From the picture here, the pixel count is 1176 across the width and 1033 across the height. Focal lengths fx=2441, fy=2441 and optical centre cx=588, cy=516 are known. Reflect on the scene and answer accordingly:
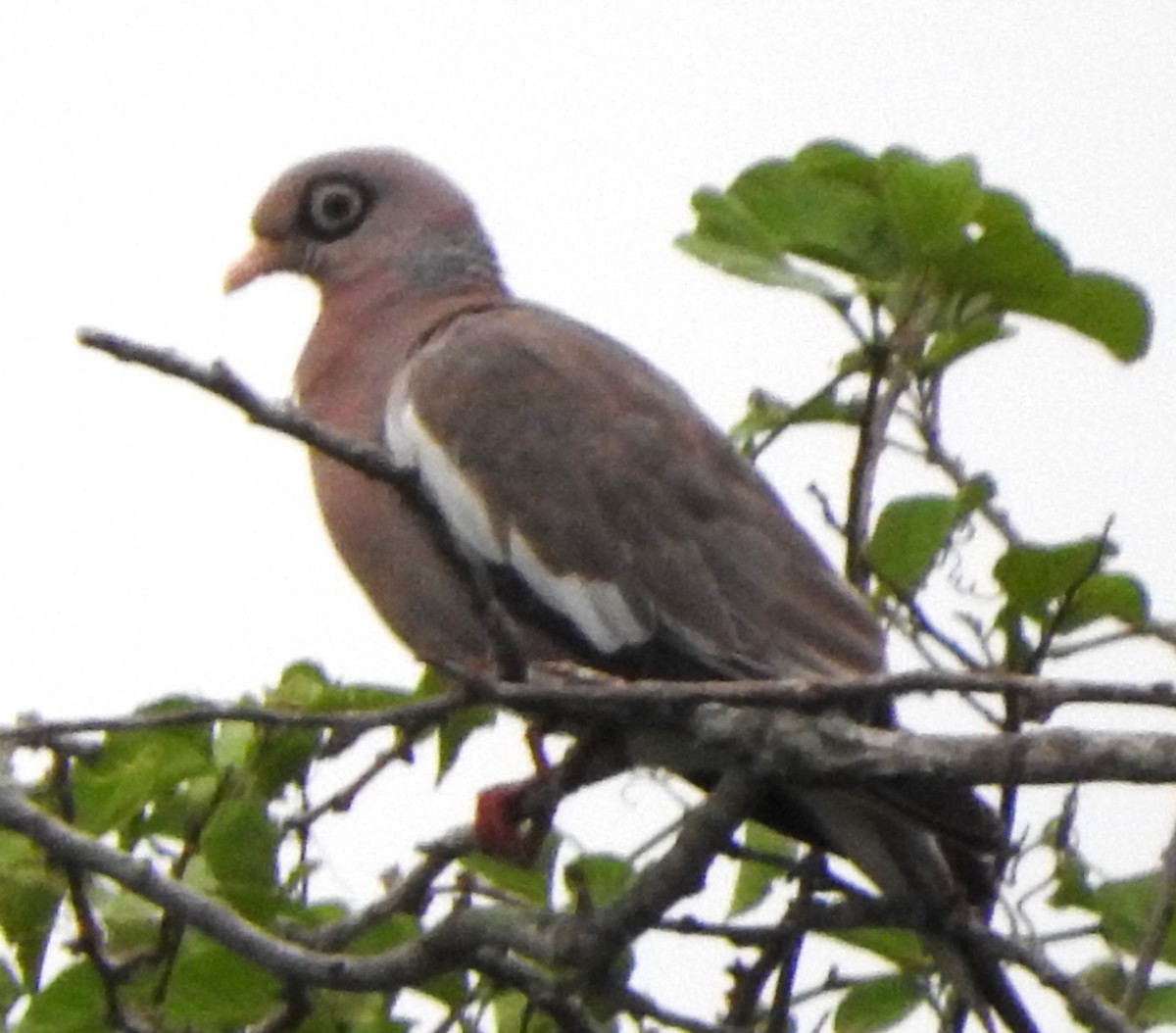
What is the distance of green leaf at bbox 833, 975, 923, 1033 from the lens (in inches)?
145

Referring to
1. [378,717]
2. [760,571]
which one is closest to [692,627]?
[760,571]

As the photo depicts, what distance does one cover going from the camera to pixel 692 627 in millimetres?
4184

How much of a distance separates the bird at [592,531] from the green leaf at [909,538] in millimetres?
211

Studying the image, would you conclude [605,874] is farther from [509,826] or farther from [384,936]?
[384,936]

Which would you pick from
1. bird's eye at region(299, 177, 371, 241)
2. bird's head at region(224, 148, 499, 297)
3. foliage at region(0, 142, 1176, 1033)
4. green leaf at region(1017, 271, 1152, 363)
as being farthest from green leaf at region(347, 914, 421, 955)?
bird's eye at region(299, 177, 371, 241)

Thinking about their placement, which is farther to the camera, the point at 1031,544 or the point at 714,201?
the point at 714,201

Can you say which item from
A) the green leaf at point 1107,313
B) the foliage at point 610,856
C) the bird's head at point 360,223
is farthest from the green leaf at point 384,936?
the bird's head at point 360,223

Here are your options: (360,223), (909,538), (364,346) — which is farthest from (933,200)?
(360,223)

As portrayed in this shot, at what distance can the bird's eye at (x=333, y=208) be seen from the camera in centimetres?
541

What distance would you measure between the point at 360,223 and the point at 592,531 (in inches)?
54.9

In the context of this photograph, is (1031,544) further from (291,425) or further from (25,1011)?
(25,1011)

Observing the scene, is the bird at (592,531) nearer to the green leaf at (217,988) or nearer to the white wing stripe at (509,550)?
the white wing stripe at (509,550)

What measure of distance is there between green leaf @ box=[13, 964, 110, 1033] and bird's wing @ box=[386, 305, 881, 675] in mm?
1075

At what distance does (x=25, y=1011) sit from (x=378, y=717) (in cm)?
87
